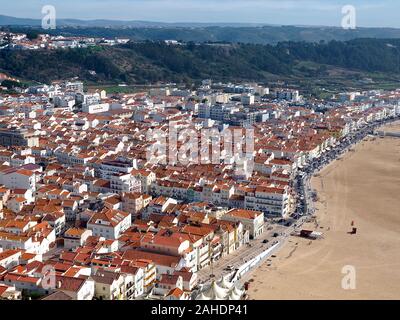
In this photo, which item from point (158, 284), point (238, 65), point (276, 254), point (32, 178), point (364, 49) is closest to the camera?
point (158, 284)

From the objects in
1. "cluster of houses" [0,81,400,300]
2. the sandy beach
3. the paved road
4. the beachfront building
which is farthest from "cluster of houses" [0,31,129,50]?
the beachfront building

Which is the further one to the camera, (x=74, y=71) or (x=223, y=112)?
(x=74, y=71)

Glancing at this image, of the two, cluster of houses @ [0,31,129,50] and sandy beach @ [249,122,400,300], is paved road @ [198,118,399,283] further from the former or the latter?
cluster of houses @ [0,31,129,50]

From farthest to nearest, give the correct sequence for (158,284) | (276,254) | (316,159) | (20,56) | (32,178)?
(20,56) → (316,159) → (32,178) → (276,254) → (158,284)

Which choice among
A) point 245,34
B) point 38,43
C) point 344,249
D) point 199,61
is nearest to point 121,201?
point 344,249

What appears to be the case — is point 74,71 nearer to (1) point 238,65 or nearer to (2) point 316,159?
(1) point 238,65

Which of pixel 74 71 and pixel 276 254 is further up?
pixel 74 71

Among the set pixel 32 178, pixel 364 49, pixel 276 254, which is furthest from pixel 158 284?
pixel 364 49
